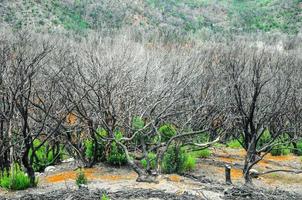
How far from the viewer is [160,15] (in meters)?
75.8

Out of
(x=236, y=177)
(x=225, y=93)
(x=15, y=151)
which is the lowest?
(x=236, y=177)

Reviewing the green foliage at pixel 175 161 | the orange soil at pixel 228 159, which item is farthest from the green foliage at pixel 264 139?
the green foliage at pixel 175 161

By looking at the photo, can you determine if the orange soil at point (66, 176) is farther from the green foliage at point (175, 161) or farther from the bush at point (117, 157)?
the green foliage at point (175, 161)

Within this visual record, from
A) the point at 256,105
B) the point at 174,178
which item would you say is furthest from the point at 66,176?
the point at 256,105

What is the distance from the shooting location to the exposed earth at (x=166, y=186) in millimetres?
9781

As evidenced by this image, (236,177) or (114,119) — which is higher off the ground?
(114,119)

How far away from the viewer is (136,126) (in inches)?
523

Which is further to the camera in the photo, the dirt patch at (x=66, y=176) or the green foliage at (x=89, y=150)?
the green foliage at (x=89, y=150)

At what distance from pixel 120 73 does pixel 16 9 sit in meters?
43.7

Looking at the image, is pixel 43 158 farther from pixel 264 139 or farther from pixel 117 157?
pixel 264 139

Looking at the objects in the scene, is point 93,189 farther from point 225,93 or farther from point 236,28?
point 236,28

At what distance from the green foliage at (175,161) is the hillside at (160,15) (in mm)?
41525

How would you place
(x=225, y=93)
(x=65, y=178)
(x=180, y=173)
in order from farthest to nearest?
(x=225, y=93), (x=180, y=173), (x=65, y=178)

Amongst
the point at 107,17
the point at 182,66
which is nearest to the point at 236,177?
the point at 182,66
